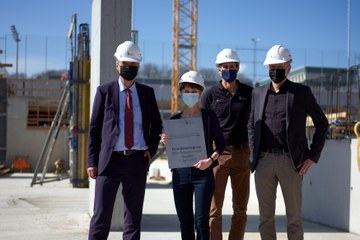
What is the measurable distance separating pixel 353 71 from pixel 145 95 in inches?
177

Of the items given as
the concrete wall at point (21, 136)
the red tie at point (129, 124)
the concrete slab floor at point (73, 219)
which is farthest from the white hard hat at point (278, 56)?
the concrete wall at point (21, 136)

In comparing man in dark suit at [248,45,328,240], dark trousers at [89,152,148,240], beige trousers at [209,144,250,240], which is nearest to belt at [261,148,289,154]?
man in dark suit at [248,45,328,240]

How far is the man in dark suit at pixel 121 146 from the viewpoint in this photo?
4.88 m

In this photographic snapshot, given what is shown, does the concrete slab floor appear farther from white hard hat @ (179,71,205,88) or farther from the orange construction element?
the orange construction element

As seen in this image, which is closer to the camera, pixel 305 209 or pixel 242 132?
pixel 242 132

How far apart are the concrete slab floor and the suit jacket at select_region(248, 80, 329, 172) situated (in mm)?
2275

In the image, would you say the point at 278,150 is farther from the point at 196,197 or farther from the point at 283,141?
the point at 196,197

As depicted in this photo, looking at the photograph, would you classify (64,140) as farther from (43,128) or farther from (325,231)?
(325,231)

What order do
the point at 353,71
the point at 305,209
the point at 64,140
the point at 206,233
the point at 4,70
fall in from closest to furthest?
the point at 206,233 → the point at 353,71 → the point at 305,209 → the point at 64,140 → the point at 4,70

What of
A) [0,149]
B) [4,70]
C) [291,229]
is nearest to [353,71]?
[291,229]

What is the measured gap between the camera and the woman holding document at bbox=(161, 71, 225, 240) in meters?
4.96

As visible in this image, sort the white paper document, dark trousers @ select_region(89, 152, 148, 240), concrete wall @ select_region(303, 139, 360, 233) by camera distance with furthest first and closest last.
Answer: concrete wall @ select_region(303, 139, 360, 233)
the white paper document
dark trousers @ select_region(89, 152, 148, 240)

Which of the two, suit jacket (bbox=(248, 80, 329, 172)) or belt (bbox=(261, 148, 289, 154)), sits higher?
suit jacket (bbox=(248, 80, 329, 172))

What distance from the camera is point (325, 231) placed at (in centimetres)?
780
